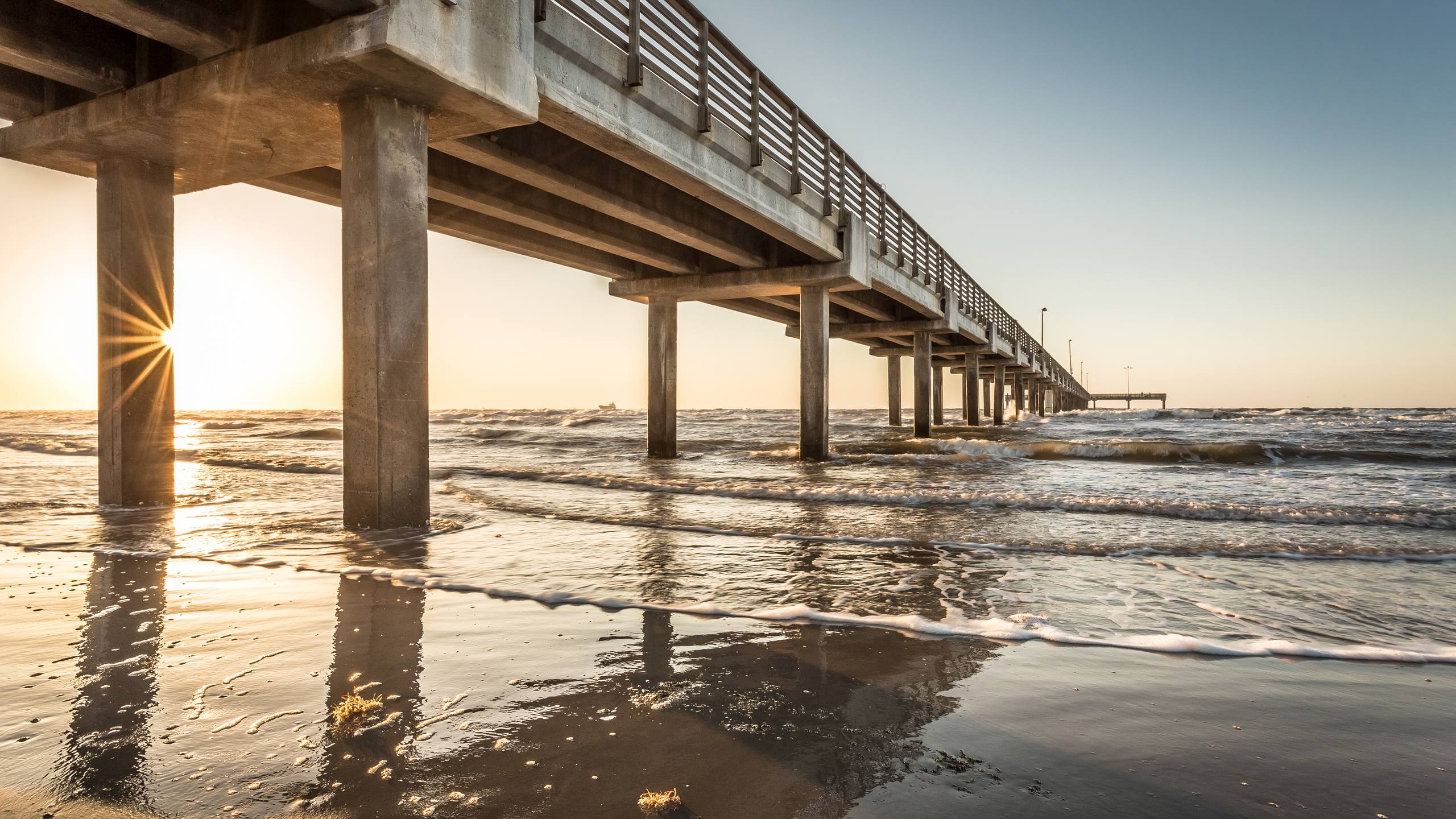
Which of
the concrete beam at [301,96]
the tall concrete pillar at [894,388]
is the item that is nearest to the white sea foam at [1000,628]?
the concrete beam at [301,96]

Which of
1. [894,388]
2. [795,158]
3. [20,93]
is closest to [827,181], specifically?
[795,158]

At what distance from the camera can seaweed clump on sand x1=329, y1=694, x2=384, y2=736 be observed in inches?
92.6

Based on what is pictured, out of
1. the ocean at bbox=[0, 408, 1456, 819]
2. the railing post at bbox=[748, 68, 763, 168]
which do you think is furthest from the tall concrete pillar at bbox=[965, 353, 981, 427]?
the ocean at bbox=[0, 408, 1456, 819]

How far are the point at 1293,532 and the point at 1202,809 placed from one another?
7211mm

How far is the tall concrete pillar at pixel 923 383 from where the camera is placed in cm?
2792

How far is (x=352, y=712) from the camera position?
2463 mm

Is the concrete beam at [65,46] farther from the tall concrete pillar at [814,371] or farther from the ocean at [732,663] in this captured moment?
the tall concrete pillar at [814,371]

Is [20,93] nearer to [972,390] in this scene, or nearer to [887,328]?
[887,328]

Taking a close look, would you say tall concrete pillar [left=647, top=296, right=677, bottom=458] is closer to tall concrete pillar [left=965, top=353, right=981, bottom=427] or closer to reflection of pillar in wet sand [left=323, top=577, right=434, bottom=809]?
reflection of pillar in wet sand [left=323, top=577, right=434, bottom=809]

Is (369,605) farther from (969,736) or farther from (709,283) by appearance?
(709,283)

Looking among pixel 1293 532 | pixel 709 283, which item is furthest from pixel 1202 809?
pixel 709 283

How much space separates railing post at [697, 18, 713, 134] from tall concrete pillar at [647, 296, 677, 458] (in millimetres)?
7646

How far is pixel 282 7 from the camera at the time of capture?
6824 millimetres

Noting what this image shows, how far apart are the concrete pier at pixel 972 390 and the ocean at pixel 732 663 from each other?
107ft
